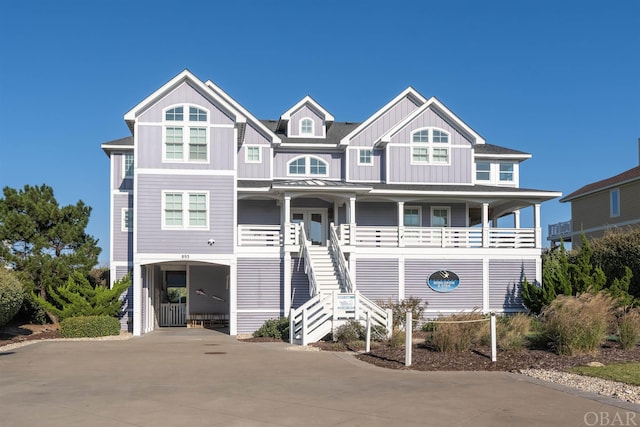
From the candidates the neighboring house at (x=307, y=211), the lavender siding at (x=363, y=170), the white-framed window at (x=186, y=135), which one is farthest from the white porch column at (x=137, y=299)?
the lavender siding at (x=363, y=170)

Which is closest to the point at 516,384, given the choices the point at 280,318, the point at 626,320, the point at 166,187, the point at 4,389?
the point at 626,320

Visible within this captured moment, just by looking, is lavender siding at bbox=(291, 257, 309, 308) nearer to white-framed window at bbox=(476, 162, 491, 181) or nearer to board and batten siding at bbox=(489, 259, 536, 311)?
board and batten siding at bbox=(489, 259, 536, 311)

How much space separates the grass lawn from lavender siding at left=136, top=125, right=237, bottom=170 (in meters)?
16.4

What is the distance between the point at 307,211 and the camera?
99.8ft

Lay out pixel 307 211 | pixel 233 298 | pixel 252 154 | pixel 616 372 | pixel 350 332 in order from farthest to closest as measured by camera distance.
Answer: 1. pixel 307 211
2. pixel 252 154
3. pixel 233 298
4. pixel 350 332
5. pixel 616 372

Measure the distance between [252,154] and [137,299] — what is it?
8.46 meters

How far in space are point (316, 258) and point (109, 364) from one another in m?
11.8

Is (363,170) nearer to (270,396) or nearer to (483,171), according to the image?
(483,171)

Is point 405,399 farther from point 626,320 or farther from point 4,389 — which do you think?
point 626,320

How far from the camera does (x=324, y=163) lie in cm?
3098

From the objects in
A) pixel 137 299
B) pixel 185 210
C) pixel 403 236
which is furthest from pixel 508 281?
pixel 137 299

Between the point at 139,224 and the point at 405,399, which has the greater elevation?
the point at 139,224

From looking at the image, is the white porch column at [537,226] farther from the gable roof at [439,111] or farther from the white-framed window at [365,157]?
the white-framed window at [365,157]

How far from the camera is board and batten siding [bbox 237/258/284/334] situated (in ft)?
86.3
